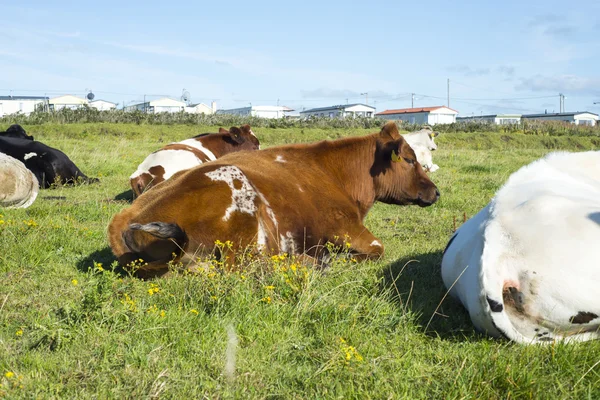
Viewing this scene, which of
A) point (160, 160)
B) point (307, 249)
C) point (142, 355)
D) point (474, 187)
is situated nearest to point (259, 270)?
point (307, 249)

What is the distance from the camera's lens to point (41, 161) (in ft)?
47.2

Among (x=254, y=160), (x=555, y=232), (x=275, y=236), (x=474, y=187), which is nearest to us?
(x=555, y=232)

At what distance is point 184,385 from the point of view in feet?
11.1

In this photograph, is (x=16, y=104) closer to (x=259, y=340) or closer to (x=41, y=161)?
(x=41, y=161)

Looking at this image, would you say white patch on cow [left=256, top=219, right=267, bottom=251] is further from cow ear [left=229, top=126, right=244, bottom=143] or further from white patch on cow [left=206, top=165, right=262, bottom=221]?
cow ear [left=229, top=126, right=244, bottom=143]

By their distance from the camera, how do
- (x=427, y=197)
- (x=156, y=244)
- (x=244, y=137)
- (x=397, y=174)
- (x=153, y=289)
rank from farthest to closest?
(x=244, y=137) → (x=427, y=197) → (x=397, y=174) → (x=156, y=244) → (x=153, y=289)

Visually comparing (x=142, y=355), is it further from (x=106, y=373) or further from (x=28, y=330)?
(x=28, y=330)

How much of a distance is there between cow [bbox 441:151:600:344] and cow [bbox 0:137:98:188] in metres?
12.3

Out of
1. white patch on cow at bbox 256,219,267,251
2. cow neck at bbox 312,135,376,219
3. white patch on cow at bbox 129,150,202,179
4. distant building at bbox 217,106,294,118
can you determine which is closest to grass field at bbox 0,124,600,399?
white patch on cow at bbox 256,219,267,251

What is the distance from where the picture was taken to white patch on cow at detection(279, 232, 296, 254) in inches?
252

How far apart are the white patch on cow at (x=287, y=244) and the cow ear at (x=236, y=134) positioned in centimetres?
753

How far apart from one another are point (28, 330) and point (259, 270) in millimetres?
2012

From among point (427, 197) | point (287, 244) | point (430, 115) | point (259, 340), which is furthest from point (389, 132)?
point (430, 115)

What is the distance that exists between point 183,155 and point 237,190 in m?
6.25
